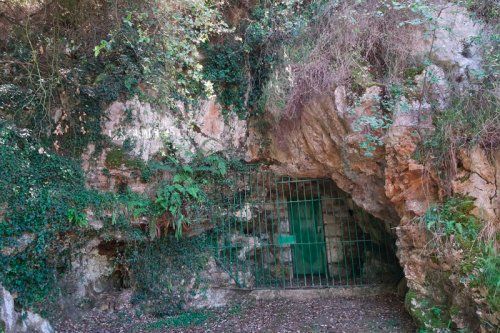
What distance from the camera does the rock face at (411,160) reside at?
181 inches

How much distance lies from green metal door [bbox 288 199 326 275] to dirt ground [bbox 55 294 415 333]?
4.41 ft

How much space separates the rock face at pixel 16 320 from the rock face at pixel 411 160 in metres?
4.46

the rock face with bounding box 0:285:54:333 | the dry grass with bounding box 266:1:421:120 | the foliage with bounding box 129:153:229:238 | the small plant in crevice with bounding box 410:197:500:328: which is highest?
the dry grass with bounding box 266:1:421:120

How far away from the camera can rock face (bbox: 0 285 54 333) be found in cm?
477

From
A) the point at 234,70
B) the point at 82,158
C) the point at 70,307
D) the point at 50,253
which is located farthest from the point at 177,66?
the point at 70,307

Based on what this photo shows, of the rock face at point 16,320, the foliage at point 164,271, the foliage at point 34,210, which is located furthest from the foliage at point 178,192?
the rock face at point 16,320

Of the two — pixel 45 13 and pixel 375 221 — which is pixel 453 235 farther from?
pixel 45 13

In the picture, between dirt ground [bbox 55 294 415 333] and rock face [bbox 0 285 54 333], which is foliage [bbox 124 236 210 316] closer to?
dirt ground [bbox 55 294 415 333]

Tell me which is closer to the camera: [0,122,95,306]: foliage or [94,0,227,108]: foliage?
[0,122,95,306]: foliage

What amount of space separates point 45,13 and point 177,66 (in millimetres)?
1963

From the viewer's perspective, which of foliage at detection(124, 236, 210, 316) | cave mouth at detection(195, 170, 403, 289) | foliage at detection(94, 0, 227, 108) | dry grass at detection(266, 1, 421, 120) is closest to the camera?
foliage at detection(94, 0, 227, 108)

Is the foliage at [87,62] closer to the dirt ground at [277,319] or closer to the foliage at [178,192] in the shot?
the foliage at [178,192]

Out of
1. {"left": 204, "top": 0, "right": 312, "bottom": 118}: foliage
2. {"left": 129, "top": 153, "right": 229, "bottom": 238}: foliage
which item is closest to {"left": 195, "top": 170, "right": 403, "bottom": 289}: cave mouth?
{"left": 129, "top": 153, "right": 229, "bottom": 238}: foliage

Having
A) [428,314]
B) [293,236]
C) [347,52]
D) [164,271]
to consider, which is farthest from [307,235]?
[347,52]
